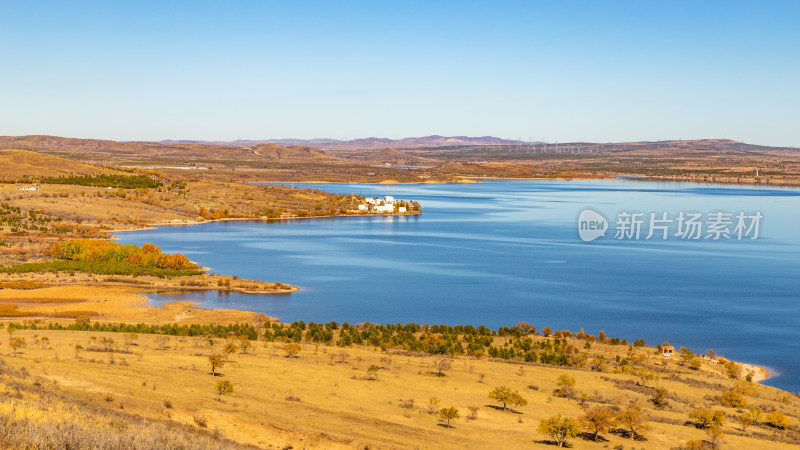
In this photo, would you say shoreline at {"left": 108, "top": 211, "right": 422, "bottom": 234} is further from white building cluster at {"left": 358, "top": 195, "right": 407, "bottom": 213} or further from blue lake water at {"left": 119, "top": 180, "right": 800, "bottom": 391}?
blue lake water at {"left": 119, "top": 180, "right": 800, "bottom": 391}

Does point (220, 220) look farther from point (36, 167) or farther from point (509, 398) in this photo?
point (509, 398)

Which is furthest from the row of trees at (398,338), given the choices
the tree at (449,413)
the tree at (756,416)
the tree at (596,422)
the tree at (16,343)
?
the tree at (449,413)

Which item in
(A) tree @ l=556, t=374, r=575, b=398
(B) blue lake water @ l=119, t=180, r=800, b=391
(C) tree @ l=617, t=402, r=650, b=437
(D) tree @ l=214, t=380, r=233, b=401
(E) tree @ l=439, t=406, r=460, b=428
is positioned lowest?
(B) blue lake water @ l=119, t=180, r=800, b=391

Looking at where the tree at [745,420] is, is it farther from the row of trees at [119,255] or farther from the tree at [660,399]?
the row of trees at [119,255]

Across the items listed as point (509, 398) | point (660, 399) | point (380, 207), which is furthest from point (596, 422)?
point (380, 207)

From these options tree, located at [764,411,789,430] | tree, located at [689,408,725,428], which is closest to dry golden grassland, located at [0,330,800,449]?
tree, located at [764,411,789,430]

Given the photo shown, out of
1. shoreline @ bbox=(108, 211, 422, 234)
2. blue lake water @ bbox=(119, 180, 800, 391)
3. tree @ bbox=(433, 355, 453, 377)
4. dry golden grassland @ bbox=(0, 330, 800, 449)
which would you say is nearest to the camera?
dry golden grassland @ bbox=(0, 330, 800, 449)
